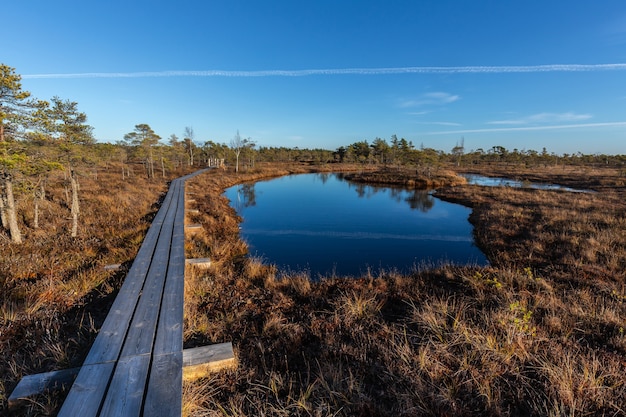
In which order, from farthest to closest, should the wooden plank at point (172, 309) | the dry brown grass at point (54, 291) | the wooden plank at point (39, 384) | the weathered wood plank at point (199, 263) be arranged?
1. the weathered wood plank at point (199, 263)
2. the wooden plank at point (172, 309)
3. the dry brown grass at point (54, 291)
4. the wooden plank at point (39, 384)

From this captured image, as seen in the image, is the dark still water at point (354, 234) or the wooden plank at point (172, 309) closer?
the wooden plank at point (172, 309)

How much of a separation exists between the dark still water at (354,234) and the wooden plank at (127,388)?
20.2ft

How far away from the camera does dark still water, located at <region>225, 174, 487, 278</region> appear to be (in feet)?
37.0

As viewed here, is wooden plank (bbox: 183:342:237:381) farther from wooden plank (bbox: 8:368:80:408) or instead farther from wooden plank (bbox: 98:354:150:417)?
wooden plank (bbox: 8:368:80:408)

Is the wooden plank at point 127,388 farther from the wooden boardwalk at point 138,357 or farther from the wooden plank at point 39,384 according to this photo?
the wooden plank at point 39,384

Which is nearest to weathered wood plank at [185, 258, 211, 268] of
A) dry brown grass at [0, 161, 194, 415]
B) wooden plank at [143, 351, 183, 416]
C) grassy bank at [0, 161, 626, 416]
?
grassy bank at [0, 161, 626, 416]

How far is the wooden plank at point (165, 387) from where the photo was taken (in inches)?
116

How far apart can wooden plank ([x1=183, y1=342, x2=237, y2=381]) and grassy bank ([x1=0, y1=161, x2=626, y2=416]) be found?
12cm

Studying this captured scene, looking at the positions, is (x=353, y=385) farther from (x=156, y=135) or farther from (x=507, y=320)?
(x=156, y=135)

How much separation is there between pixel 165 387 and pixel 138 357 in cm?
80

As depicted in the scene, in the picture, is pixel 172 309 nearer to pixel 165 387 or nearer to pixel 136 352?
pixel 136 352

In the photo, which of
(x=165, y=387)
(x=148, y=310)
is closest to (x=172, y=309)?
(x=148, y=310)

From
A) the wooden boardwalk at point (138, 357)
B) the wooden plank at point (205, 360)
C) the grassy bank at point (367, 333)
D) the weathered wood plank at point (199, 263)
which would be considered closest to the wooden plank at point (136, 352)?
the wooden boardwalk at point (138, 357)

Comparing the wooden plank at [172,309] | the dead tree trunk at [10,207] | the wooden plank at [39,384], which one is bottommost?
the wooden plank at [39,384]
